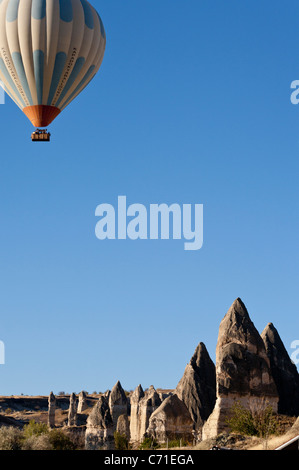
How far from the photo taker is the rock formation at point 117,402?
159 feet

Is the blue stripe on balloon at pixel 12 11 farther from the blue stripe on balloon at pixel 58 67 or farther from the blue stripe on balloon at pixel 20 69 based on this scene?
the blue stripe on balloon at pixel 58 67

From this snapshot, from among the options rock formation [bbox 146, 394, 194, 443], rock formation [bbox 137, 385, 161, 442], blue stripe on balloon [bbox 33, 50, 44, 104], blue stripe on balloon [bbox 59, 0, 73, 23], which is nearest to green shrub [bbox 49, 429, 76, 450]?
rock formation [bbox 146, 394, 194, 443]

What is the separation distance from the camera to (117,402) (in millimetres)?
48750

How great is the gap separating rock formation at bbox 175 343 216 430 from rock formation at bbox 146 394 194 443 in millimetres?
4387

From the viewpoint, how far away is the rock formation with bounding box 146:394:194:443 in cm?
3102

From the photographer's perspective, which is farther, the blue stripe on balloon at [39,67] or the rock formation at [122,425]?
the rock formation at [122,425]

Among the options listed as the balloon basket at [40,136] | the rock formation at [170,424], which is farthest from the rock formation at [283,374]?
the balloon basket at [40,136]

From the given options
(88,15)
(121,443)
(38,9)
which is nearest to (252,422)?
(121,443)

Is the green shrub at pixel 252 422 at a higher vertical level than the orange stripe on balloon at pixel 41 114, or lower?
lower

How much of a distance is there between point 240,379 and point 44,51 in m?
16.9

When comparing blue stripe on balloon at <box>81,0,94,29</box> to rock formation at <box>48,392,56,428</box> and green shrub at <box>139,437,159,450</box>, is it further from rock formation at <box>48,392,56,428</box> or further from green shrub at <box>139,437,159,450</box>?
rock formation at <box>48,392,56,428</box>

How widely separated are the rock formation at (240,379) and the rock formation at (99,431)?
4.72 meters

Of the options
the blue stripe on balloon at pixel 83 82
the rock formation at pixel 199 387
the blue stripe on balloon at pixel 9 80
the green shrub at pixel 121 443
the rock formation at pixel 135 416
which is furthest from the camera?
the rock formation at pixel 135 416
